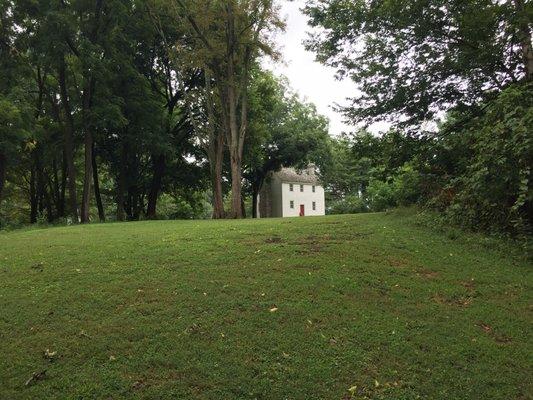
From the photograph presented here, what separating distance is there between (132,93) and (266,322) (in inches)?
832

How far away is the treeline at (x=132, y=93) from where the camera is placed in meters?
20.0

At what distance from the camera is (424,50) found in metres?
13.5

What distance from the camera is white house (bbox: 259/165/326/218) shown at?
52.4 meters

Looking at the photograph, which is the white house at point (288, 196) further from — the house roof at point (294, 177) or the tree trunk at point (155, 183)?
the tree trunk at point (155, 183)

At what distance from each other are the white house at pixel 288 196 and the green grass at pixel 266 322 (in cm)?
4360

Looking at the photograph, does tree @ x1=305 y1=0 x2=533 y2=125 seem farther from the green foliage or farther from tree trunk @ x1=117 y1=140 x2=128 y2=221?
tree trunk @ x1=117 y1=140 x2=128 y2=221

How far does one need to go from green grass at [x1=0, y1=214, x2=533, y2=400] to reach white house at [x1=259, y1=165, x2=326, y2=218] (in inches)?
1716

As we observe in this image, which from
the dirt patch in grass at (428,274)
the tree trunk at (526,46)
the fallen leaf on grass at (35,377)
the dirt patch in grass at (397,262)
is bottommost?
the fallen leaf on grass at (35,377)

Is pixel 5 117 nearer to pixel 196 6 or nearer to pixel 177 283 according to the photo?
pixel 196 6

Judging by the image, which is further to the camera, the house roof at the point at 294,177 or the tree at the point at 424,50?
the house roof at the point at 294,177

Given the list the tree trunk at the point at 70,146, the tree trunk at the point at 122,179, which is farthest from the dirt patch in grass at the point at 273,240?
the tree trunk at the point at 122,179

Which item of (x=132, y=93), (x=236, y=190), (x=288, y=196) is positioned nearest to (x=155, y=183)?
(x=132, y=93)

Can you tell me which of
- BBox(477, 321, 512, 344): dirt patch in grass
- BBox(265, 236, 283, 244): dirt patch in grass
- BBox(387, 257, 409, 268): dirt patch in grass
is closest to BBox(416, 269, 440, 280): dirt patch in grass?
BBox(387, 257, 409, 268): dirt patch in grass

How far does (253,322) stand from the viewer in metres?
5.19
